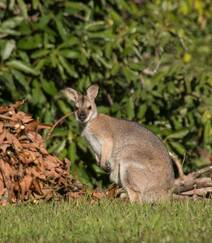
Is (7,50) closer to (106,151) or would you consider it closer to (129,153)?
(106,151)

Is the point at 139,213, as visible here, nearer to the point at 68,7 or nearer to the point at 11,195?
the point at 11,195

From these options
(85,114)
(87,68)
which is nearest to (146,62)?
(87,68)

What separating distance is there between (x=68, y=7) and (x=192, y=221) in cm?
480

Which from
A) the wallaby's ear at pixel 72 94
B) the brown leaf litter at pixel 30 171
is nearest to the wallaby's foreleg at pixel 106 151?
the brown leaf litter at pixel 30 171

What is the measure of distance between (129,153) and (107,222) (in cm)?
226

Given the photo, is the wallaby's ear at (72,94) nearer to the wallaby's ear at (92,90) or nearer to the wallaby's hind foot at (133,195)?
the wallaby's ear at (92,90)

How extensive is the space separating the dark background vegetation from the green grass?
274 cm

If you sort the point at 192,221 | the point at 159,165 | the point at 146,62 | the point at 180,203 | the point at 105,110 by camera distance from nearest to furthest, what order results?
the point at 192,221 < the point at 180,203 < the point at 159,165 < the point at 105,110 < the point at 146,62

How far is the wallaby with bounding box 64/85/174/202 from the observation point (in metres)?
10.0

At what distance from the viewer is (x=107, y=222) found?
27.0ft

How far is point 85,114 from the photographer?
38.0ft

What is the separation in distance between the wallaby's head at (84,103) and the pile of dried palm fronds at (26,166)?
0.94 m

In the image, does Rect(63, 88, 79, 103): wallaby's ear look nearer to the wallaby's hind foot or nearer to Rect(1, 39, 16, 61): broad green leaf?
Rect(1, 39, 16, 61): broad green leaf

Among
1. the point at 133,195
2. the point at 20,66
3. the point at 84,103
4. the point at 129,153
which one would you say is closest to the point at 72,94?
the point at 84,103
